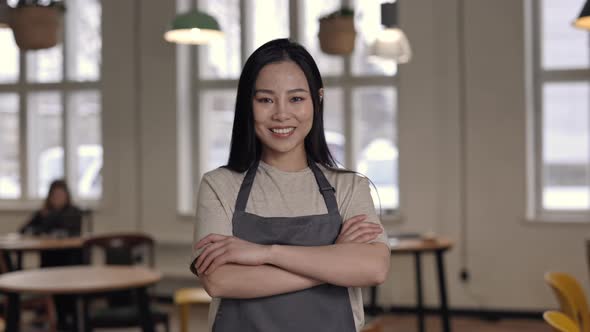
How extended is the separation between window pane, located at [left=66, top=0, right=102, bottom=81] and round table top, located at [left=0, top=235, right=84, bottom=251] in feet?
8.36

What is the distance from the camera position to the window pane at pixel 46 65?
365 inches

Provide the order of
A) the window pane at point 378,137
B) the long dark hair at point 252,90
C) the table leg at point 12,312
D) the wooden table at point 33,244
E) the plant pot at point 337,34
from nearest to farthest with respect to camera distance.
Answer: the long dark hair at point 252,90 < the table leg at point 12,312 < the plant pot at point 337,34 < the wooden table at point 33,244 < the window pane at point 378,137

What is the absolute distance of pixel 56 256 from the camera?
291 inches

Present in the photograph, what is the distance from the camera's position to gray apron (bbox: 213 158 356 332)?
6.04 ft

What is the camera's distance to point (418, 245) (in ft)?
20.2

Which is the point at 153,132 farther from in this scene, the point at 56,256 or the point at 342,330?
the point at 342,330

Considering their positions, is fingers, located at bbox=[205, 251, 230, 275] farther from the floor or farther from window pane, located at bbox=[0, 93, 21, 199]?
window pane, located at bbox=[0, 93, 21, 199]

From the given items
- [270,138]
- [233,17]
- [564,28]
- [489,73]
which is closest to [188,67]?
[233,17]

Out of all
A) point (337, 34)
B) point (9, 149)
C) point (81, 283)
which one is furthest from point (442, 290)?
point (9, 149)

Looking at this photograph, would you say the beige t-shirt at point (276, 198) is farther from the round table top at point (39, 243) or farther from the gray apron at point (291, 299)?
the round table top at point (39, 243)

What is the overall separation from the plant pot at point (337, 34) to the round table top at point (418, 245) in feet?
5.06

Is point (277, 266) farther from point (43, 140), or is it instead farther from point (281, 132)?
point (43, 140)

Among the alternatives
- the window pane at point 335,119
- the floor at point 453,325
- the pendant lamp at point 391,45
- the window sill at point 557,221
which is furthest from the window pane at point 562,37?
the floor at point 453,325

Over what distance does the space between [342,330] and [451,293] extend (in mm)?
6062
